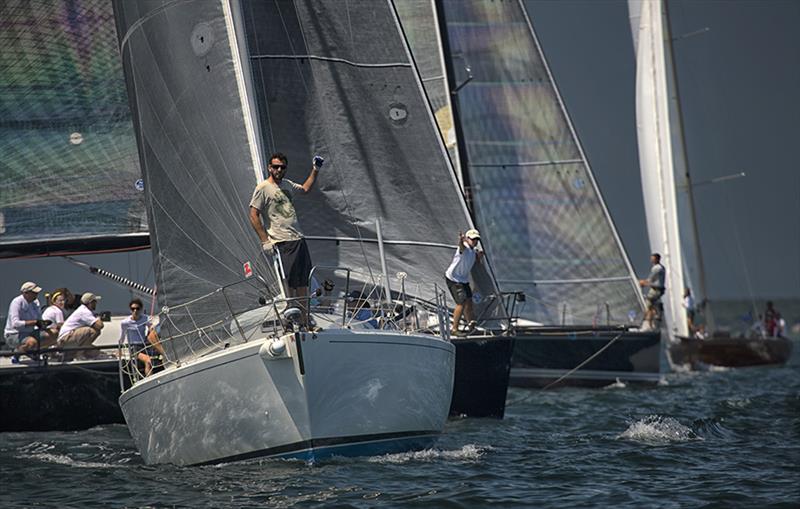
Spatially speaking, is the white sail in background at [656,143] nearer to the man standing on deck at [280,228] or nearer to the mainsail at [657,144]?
the mainsail at [657,144]

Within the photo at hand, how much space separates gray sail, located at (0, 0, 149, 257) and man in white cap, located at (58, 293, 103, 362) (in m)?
1.43

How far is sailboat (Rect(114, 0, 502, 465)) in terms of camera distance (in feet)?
39.3

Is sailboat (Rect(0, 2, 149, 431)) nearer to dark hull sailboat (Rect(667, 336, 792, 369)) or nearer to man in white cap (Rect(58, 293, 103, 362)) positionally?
man in white cap (Rect(58, 293, 103, 362))

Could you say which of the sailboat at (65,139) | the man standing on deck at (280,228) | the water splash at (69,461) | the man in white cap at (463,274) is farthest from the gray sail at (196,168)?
the sailboat at (65,139)

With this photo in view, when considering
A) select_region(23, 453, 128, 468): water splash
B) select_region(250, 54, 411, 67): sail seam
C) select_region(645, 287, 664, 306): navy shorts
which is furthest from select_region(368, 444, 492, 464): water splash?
select_region(645, 287, 664, 306): navy shorts

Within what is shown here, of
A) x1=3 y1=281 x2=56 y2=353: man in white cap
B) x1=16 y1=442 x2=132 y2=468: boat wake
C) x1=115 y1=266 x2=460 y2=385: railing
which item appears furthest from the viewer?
x1=3 y1=281 x2=56 y2=353: man in white cap

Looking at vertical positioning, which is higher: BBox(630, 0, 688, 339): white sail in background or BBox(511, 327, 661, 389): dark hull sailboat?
BBox(630, 0, 688, 339): white sail in background

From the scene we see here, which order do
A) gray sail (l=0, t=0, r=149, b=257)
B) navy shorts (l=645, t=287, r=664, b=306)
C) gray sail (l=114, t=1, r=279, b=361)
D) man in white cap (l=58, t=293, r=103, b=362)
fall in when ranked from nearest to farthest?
gray sail (l=114, t=1, r=279, b=361) < man in white cap (l=58, t=293, r=103, b=362) < gray sail (l=0, t=0, r=149, b=257) < navy shorts (l=645, t=287, r=664, b=306)

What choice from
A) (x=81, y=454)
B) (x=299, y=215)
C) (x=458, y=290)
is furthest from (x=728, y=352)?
(x=81, y=454)

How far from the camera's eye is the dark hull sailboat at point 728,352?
94.7 feet

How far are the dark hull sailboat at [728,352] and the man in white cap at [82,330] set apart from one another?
568 inches

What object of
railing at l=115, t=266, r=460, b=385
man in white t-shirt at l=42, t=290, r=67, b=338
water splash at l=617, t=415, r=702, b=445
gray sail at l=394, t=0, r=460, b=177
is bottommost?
water splash at l=617, t=415, r=702, b=445

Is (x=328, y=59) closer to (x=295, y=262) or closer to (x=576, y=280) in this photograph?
(x=295, y=262)

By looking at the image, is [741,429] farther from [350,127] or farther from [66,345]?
[66,345]
